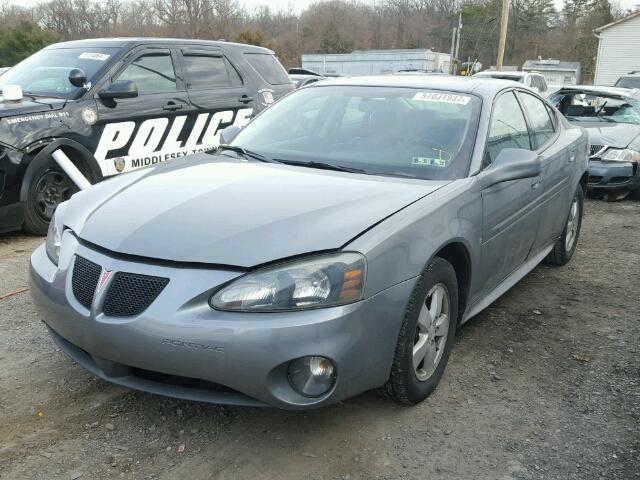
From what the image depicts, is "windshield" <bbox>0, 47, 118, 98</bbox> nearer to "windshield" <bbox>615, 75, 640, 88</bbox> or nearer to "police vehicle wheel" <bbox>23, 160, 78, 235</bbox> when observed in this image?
"police vehicle wheel" <bbox>23, 160, 78, 235</bbox>

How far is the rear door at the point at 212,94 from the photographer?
6.73 metres

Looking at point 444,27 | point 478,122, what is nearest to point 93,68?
point 478,122

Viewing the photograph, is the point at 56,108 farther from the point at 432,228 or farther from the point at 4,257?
the point at 432,228

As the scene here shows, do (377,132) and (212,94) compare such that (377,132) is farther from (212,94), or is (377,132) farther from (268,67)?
(268,67)

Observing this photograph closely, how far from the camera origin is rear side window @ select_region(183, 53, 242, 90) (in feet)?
22.3

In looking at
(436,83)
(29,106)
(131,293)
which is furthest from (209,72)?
(131,293)

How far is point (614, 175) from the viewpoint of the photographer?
8.27 metres

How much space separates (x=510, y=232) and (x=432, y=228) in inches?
40.5

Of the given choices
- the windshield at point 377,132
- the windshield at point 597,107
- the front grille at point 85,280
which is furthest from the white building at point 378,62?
the front grille at point 85,280

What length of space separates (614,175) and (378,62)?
38286 millimetres

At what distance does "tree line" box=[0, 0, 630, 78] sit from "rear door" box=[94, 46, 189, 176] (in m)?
33.6

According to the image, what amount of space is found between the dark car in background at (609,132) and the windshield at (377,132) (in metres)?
5.52

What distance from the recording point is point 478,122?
3.53 meters

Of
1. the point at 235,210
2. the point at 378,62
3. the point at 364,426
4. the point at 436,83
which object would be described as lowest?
the point at 364,426
